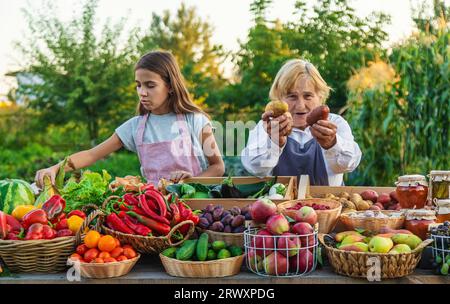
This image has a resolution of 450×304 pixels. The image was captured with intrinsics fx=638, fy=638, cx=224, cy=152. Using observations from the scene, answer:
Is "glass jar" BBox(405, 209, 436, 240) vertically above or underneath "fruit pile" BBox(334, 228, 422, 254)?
above

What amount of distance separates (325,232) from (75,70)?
1066 cm

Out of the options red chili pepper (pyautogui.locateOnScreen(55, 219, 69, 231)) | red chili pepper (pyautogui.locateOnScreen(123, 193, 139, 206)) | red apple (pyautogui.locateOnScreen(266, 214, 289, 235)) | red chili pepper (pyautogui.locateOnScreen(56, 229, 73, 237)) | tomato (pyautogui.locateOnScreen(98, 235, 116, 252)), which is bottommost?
tomato (pyautogui.locateOnScreen(98, 235, 116, 252))

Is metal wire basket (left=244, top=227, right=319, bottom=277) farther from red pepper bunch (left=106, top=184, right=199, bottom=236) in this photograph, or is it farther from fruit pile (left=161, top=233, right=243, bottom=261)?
red pepper bunch (left=106, top=184, right=199, bottom=236)

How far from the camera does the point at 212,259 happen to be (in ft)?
9.46

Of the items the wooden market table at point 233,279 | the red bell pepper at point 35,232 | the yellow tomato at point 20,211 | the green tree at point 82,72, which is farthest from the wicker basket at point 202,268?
the green tree at point 82,72

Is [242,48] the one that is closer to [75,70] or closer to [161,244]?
[75,70]

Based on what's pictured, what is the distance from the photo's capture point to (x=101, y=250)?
115 inches

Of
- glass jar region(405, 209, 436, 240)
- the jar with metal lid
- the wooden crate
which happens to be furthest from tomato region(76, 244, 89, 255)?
the jar with metal lid

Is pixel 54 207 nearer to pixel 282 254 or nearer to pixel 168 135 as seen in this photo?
pixel 282 254

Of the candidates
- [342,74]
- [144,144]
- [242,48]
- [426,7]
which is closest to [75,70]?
[242,48]

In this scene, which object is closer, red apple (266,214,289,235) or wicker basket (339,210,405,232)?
red apple (266,214,289,235)

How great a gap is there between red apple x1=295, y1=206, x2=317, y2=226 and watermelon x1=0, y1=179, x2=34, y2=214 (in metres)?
1.61

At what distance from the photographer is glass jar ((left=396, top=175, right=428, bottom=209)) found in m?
3.45

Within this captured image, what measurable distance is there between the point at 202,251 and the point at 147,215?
35 centimetres
